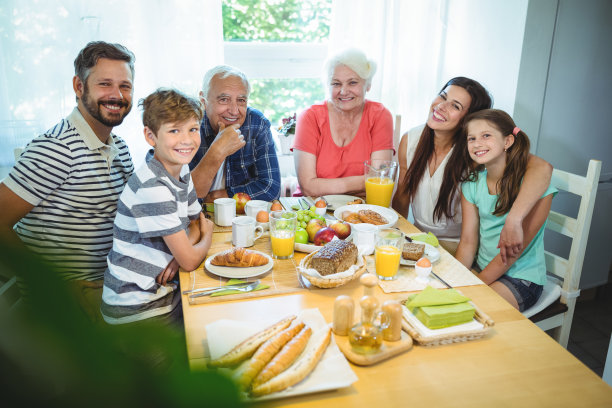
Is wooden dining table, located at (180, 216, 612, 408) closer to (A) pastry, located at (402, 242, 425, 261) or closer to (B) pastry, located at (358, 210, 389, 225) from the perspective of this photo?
(A) pastry, located at (402, 242, 425, 261)

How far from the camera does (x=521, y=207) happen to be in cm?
162

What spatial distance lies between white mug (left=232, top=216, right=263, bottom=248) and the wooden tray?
22.6 inches

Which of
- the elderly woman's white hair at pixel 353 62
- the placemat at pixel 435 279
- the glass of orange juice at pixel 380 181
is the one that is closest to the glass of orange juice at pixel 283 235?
the placemat at pixel 435 279

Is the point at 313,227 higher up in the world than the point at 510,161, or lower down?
lower down

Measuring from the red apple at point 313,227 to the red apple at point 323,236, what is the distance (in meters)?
0.04

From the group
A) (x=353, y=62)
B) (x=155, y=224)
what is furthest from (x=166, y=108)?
(x=353, y=62)

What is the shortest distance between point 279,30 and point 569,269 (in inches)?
86.4

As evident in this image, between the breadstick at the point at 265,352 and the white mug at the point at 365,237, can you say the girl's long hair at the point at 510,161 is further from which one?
the breadstick at the point at 265,352

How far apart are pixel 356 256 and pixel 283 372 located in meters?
0.54

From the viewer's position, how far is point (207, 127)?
2.12 meters

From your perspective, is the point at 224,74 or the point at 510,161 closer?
the point at 510,161

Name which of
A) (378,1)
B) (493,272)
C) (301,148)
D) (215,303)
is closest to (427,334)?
(215,303)

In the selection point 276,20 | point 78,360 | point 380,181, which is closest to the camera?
point 78,360

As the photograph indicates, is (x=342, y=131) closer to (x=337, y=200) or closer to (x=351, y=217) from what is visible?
(x=337, y=200)
